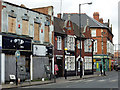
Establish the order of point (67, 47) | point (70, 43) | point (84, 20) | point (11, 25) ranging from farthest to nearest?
1. point (84, 20)
2. point (70, 43)
3. point (67, 47)
4. point (11, 25)

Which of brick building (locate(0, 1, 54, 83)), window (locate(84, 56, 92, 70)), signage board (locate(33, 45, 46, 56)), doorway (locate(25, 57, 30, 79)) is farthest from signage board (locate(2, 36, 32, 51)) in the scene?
window (locate(84, 56, 92, 70))

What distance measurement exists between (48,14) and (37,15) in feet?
10.6

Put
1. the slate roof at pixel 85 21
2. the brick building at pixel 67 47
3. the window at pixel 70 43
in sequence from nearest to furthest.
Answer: the brick building at pixel 67 47
the window at pixel 70 43
the slate roof at pixel 85 21

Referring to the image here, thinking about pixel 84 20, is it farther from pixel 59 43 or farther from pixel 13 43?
pixel 13 43

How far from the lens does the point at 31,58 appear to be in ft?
101

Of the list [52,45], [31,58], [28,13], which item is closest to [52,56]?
[52,45]

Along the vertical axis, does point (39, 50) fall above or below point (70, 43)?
below

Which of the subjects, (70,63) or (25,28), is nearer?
(25,28)

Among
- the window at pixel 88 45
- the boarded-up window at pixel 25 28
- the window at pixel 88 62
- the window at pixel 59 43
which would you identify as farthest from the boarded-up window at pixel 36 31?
the window at pixel 88 62

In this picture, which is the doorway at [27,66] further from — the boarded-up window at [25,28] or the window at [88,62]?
the window at [88,62]

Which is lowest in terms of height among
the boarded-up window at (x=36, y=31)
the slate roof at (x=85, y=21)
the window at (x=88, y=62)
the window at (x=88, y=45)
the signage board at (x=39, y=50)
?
the window at (x=88, y=62)

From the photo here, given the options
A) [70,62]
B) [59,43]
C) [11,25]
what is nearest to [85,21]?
[70,62]

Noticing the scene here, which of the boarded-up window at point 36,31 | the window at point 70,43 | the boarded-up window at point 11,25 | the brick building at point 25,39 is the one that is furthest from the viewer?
the window at point 70,43

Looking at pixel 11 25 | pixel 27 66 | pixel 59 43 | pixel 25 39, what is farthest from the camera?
pixel 59 43
